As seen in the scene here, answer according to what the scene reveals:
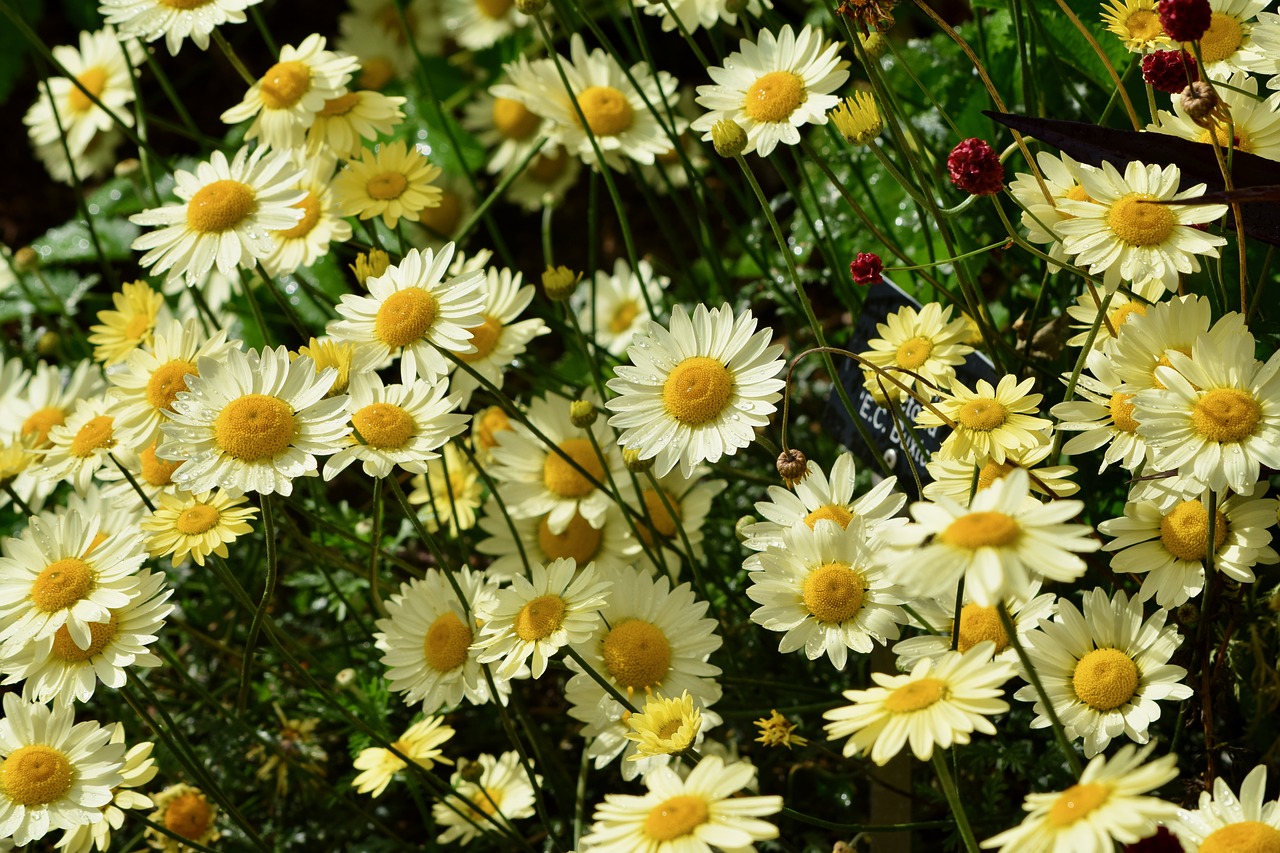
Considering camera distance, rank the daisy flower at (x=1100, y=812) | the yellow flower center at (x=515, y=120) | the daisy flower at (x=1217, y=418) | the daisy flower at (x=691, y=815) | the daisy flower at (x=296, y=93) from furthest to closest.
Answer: the yellow flower center at (x=515, y=120), the daisy flower at (x=296, y=93), the daisy flower at (x=1217, y=418), the daisy flower at (x=691, y=815), the daisy flower at (x=1100, y=812)

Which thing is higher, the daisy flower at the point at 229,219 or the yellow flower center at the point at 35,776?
the daisy flower at the point at 229,219

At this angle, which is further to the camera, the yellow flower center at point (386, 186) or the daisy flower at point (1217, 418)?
the yellow flower center at point (386, 186)

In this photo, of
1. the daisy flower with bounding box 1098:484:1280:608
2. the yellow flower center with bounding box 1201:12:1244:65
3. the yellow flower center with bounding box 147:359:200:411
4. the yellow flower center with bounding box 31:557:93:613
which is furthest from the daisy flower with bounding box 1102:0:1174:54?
the yellow flower center with bounding box 31:557:93:613

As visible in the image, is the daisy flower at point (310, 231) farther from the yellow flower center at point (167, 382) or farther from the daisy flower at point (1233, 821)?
the daisy flower at point (1233, 821)

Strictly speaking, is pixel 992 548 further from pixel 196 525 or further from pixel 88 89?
pixel 88 89

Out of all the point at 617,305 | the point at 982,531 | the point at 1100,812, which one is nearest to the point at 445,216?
the point at 617,305

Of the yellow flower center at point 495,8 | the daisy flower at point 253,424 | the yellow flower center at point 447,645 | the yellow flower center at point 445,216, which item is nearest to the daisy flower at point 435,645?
the yellow flower center at point 447,645

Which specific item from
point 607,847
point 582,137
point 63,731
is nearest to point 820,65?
point 582,137
